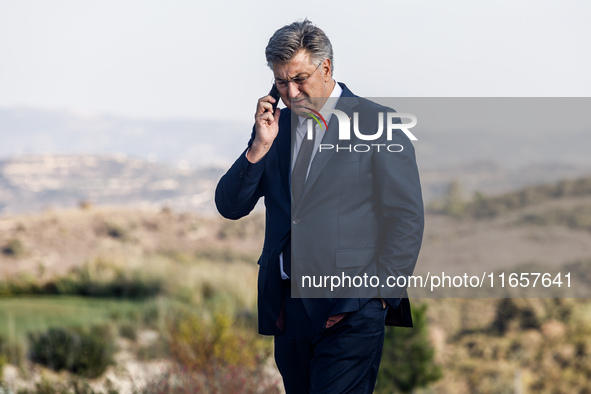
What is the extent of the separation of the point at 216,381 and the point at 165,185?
49.3 m

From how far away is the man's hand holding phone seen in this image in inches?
117

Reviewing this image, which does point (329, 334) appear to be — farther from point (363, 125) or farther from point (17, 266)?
point (17, 266)

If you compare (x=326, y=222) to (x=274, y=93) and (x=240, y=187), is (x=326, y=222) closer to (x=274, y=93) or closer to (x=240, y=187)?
(x=240, y=187)

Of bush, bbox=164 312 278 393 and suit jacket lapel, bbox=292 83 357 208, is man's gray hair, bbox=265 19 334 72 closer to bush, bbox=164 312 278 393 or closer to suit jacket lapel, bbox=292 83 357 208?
suit jacket lapel, bbox=292 83 357 208

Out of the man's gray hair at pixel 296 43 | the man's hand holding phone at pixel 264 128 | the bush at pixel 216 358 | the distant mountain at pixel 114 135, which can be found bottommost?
the bush at pixel 216 358

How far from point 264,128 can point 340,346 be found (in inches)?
36.0

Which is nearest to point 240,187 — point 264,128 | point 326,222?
point 264,128

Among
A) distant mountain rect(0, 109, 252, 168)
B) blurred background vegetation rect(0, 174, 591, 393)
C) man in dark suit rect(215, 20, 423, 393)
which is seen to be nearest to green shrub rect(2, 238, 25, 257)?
blurred background vegetation rect(0, 174, 591, 393)

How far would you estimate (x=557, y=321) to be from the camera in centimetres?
1327

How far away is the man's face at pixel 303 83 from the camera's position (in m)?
2.89

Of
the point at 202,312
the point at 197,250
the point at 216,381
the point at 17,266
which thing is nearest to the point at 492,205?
the point at 197,250

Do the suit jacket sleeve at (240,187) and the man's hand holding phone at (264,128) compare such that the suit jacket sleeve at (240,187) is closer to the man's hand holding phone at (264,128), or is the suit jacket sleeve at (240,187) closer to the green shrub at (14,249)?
the man's hand holding phone at (264,128)

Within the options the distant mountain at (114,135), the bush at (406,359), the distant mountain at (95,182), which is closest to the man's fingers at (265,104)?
the bush at (406,359)

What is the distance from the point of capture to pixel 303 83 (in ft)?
9.65
